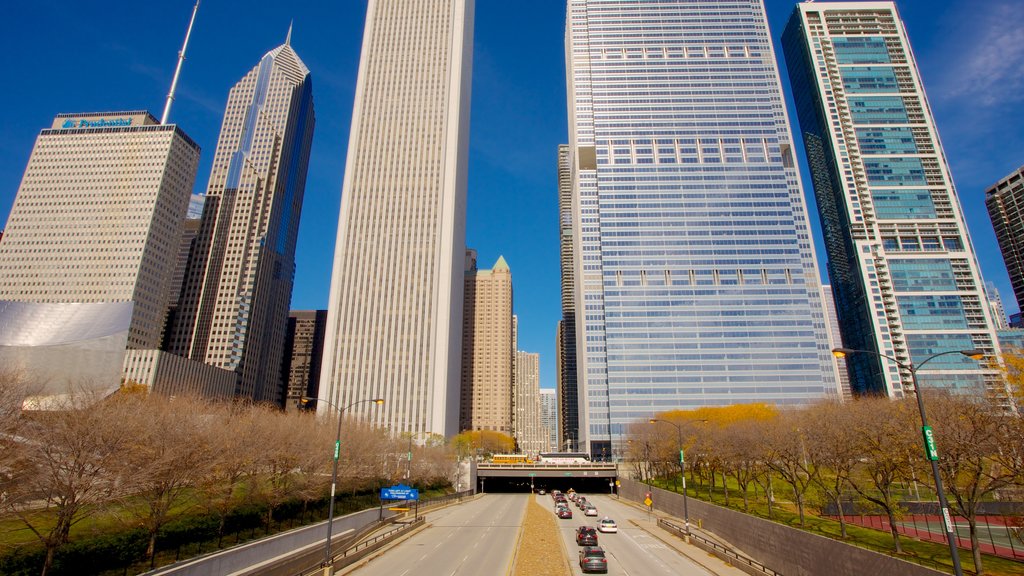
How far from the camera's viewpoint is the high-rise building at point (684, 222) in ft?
452

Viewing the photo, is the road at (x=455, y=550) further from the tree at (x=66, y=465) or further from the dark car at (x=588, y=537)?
the tree at (x=66, y=465)

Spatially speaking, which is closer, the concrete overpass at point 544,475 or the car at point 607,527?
the car at point 607,527

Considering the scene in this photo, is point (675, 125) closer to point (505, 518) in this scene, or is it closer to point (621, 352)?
point (621, 352)

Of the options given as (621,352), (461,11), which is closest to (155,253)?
(461,11)

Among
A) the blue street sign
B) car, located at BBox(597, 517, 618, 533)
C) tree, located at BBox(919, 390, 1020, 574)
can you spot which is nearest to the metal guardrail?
car, located at BBox(597, 517, 618, 533)

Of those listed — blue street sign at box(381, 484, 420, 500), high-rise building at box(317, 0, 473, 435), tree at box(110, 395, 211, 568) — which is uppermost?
high-rise building at box(317, 0, 473, 435)

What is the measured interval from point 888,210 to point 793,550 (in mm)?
171594

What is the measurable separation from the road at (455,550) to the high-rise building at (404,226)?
269ft

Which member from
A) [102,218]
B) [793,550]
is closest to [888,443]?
[793,550]

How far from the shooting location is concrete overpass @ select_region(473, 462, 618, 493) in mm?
105500

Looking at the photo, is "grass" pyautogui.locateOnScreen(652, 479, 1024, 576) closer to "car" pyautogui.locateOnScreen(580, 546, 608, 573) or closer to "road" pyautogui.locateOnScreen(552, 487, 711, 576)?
"road" pyautogui.locateOnScreen(552, 487, 711, 576)

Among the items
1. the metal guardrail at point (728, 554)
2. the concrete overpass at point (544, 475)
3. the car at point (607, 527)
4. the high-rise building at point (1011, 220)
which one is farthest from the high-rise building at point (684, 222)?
the high-rise building at point (1011, 220)

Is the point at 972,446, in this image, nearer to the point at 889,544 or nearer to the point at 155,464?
the point at 889,544

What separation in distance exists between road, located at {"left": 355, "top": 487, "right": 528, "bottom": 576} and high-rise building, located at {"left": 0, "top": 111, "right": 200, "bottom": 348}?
15255cm
